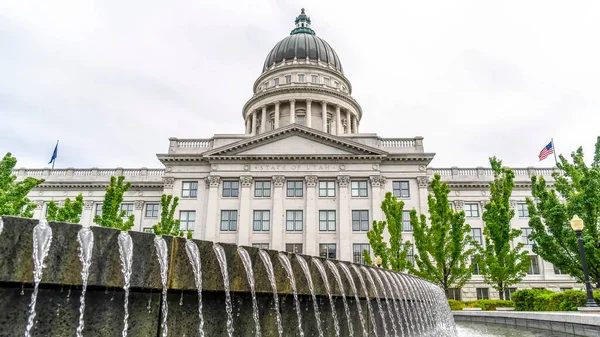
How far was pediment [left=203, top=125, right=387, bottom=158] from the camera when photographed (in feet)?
156

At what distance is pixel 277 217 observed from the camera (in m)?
45.9

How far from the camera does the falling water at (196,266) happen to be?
6.15 meters

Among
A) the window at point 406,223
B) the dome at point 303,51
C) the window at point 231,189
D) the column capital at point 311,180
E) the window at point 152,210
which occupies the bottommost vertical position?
the window at point 406,223

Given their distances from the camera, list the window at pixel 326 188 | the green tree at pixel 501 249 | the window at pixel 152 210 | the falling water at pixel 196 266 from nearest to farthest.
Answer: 1. the falling water at pixel 196 266
2. the green tree at pixel 501 249
3. the window at pixel 326 188
4. the window at pixel 152 210

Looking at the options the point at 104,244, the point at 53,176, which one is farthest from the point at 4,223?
the point at 53,176

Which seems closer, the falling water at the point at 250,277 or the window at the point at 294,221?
the falling water at the point at 250,277

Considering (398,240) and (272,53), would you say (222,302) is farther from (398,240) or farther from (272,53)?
(272,53)

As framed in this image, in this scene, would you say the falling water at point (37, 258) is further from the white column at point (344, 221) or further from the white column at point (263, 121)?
the white column at point (263, 121)

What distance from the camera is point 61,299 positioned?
4965 millimetres

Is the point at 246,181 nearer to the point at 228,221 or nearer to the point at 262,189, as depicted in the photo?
the point at 262,189

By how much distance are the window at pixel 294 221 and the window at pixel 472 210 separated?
21576 mm

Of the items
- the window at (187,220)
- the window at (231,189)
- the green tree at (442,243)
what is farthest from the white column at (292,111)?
the green tree at (442,243)

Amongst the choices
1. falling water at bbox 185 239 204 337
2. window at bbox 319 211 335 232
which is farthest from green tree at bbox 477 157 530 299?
falling water at bbox 185 239 204 337

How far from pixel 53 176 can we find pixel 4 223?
2277 inches
